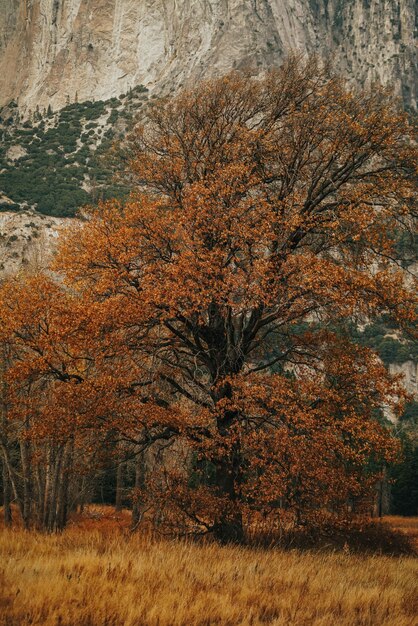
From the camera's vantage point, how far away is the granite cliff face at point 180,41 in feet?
519

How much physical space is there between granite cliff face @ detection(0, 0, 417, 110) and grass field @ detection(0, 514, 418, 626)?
500ft

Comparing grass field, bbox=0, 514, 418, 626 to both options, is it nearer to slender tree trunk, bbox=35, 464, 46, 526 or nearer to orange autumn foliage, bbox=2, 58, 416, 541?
orange autumn foliage, bbox=2, 58, 416, 541

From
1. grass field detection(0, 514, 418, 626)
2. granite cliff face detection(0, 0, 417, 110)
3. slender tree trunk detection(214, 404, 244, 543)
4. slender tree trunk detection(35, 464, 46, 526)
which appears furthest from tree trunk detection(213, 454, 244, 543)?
granite cliff face detection(0, 0, 417, 110)

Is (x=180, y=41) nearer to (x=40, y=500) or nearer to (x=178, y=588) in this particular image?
(x=40, y=500)

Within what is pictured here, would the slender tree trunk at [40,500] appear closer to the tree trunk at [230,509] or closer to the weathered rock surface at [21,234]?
the tree trunk at [230,509]

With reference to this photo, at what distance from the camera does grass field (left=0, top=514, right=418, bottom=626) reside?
5.61 metres

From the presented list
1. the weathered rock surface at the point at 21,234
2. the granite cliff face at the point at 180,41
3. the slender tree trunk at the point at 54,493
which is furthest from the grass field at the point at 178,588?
the granite cliff face at the point at 180,41

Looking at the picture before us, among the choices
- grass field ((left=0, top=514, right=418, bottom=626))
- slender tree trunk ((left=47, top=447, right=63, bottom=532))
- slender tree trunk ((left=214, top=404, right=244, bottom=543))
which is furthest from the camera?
slender tree trunk ((left=47, top=447, right=63, bottom=532))

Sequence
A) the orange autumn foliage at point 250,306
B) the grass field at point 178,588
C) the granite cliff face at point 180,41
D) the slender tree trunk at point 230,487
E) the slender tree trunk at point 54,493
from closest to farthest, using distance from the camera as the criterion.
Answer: the grass field at point 178,588, the orange autumn foliage at point 250,306, the slender tree trunk at point 230,487, the slender tree trunk at point 54,493, the granite cliff face at point 180,41

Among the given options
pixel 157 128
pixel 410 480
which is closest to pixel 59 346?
pixel 157 128

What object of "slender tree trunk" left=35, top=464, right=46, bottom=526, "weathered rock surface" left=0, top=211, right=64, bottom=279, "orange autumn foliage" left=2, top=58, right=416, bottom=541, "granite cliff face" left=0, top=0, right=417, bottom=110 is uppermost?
"granite cliff face" left=0, top=0, right=417, bottom=110

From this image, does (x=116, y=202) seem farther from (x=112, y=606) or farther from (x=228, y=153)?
(x=112, y=606)

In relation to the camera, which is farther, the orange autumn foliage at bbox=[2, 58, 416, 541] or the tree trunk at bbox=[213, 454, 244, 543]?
the tree trunk at bbox=[213, 454, 244, 543]

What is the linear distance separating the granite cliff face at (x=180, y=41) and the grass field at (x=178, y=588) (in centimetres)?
15225
